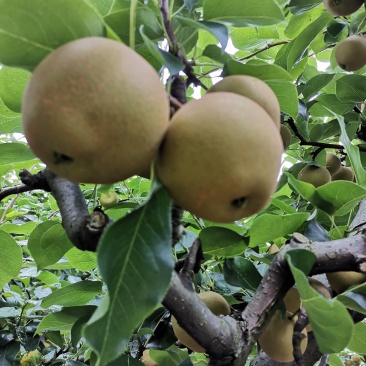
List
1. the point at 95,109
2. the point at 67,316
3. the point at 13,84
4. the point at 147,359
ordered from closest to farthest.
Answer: the point at 95,109 → the point at 13,84 → the point at 67,316 → the point at 147,359

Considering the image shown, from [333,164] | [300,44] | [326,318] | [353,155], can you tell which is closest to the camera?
[326,318]

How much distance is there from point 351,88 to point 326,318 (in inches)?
42.6

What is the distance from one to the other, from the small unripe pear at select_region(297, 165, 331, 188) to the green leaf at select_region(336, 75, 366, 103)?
0.28 meters

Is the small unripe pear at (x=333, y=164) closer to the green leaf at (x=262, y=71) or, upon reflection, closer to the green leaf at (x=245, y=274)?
the green leaf at (x=245, y=274)

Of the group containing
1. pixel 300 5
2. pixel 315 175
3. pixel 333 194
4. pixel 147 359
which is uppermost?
pixel 300 5

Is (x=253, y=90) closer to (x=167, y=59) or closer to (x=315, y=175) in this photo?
(x=167, y=59)

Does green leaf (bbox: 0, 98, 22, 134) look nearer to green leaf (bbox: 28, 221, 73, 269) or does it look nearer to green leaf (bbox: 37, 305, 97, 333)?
green leaf (bbox: 28, 221, 73, 269)

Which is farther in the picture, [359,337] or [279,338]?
[359,337]

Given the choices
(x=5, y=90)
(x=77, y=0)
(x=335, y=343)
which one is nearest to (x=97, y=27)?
(x=77, y=0)

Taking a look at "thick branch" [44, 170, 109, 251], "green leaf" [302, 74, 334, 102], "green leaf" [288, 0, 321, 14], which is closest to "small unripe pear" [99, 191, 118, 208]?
"thick branch" [44, 170, 109, 251]

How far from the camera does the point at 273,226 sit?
0.98 metres

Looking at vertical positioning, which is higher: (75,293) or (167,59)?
(167,59)

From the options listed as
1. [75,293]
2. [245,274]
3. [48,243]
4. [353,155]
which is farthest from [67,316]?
[353,155]

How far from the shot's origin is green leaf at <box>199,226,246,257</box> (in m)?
0.98
